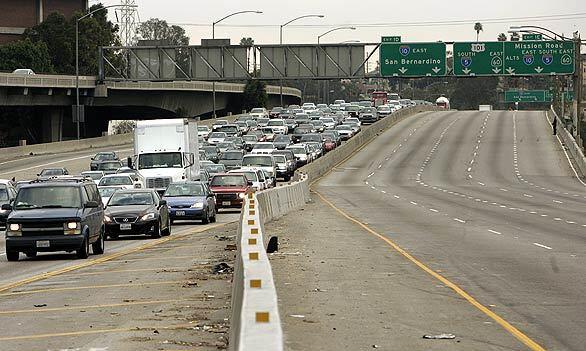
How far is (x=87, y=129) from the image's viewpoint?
144m

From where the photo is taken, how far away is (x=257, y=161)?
64062 mm

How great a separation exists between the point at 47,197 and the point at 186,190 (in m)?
14.2

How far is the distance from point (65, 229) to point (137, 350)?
13.2 m

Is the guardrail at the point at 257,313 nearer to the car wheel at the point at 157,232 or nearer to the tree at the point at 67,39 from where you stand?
the car wheel at the point at 157,232

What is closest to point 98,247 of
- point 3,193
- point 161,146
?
point 3,193

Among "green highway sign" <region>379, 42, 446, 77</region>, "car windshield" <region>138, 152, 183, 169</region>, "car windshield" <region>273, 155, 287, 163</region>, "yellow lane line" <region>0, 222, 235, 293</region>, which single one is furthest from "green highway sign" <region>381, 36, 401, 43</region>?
"yellow lane line" <region>0, 222, 235, 293</region>

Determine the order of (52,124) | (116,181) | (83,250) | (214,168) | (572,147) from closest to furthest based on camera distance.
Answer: (83,250)
(116,181)
(214,168)
(572,147)
(52,124)

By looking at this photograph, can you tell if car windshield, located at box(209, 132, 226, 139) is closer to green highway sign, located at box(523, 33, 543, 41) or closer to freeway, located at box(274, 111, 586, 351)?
freeway, located at box(274, 111, 586, 351)

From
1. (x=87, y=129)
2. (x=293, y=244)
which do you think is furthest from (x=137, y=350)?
(x=87, y=129)

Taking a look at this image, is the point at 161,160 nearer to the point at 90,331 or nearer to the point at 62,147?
the point at 90,331

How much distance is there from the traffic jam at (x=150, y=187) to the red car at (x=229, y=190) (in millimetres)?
39

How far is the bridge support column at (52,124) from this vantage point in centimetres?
11894

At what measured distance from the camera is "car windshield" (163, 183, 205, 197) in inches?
1592

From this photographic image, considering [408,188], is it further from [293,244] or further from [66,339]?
[66,339]
